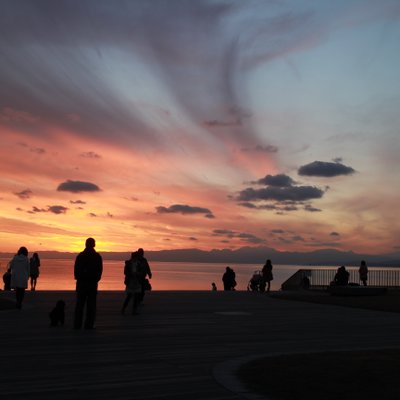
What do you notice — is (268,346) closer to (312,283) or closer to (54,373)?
(54,373)

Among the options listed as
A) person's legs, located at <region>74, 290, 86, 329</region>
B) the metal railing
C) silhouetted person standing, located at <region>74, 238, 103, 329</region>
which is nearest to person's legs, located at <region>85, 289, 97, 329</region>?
silhouetted person standing, located at <region>74, 238, 103, 329</region>

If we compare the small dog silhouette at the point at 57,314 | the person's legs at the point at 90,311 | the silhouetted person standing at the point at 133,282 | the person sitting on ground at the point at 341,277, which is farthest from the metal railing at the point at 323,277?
the person's legs at the point at 90,311

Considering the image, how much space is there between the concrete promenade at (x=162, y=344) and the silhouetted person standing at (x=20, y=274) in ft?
1.61

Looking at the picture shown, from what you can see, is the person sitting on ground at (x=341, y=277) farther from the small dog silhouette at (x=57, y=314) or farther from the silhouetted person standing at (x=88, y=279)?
the small dog silhouette at (x=57, y=314)

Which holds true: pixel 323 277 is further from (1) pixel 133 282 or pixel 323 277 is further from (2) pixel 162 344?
(2) pixel 162 344

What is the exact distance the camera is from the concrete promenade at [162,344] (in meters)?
7.98

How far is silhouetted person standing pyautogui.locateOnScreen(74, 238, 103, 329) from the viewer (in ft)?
47.4

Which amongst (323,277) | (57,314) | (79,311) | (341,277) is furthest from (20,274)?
(323,277)

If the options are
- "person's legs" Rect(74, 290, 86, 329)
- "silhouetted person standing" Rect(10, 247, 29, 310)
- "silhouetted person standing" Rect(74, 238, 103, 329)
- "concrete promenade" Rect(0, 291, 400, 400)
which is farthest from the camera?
"silhouetted person standing" Rect(10, 247, 29, 310)

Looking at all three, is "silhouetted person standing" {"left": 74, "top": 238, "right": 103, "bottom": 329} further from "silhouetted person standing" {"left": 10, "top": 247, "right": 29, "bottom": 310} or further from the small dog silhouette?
"silhouetted person standing" {"left": 10, "top": 247, "right": 29, "bottom": 310}

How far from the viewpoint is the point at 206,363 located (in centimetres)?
1002

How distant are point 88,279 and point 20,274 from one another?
19.3ft

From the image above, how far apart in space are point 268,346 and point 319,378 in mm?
3738

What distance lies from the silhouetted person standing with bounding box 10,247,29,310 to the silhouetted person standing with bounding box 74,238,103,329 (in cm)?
550
